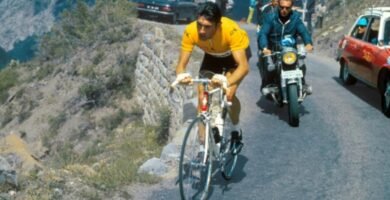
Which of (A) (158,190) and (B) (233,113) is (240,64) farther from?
(A) (158,190)

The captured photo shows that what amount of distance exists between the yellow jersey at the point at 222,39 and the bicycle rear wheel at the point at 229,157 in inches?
42.8

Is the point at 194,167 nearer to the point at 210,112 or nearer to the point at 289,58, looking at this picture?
the point at 210,112

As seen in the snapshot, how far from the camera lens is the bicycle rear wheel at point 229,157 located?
718 centimetres

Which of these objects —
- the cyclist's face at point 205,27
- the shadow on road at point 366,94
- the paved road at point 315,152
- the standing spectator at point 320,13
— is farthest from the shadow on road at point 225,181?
the standing spectator at point 320,13

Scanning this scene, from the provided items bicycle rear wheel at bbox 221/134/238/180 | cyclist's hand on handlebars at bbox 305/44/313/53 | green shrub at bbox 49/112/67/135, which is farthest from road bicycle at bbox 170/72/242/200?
green shrub at bbox 49/112/67/135

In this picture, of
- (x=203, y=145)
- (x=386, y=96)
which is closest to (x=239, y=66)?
(x=203, y=145)

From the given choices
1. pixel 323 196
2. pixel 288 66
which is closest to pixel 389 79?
pixel 288 66

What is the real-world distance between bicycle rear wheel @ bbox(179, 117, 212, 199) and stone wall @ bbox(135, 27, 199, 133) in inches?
201

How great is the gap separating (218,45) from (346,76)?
292 inches

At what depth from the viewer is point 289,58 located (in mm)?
9680

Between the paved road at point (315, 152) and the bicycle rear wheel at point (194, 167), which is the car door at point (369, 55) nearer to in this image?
the paved road at point (315, 152)

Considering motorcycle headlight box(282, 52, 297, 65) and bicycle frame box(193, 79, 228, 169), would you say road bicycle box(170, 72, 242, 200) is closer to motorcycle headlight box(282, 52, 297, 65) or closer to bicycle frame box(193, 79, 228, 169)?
bicycle frame box(193, 79, 228, 169)

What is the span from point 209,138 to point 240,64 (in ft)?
3.02

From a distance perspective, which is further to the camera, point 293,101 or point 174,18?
point 174,18
